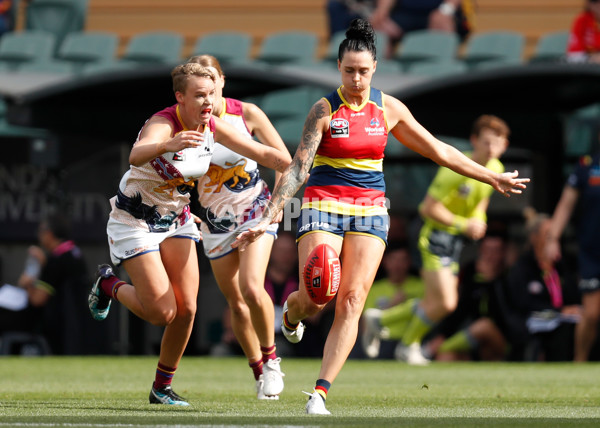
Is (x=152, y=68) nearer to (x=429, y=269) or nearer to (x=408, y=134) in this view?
(x=429, y=269)

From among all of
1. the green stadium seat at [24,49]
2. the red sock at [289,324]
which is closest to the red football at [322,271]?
the red sock at [289,324]

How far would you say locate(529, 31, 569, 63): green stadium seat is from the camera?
17016 mm

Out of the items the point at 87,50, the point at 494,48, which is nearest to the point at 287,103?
the point at 494,48

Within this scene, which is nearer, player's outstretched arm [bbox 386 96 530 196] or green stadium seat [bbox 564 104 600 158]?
player's outstretched arm [bbox 386 96 530 196]

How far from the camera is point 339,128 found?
7.00 metres

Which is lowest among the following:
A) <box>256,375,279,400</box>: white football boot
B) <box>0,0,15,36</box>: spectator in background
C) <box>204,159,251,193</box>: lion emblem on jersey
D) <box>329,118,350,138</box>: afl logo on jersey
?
<box>256,375,279,400</box>: white football boot

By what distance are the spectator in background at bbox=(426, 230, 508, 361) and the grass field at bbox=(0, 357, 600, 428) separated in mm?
1035

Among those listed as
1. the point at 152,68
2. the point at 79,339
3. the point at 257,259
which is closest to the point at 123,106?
the point at 152,68

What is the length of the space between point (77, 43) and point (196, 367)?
8636 millimetres

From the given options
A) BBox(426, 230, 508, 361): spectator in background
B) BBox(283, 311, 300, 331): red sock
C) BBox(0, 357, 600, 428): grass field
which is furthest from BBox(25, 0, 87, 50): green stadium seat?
BBox(283, 311, 300, 331): red sock

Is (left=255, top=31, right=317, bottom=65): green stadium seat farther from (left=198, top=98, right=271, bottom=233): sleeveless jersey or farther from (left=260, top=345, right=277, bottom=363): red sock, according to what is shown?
(left=260, top=345, right=277, bottom=363): red sock

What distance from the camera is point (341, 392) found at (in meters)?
8.84

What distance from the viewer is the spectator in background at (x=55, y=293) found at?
14.3m

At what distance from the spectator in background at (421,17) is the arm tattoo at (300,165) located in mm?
10382
